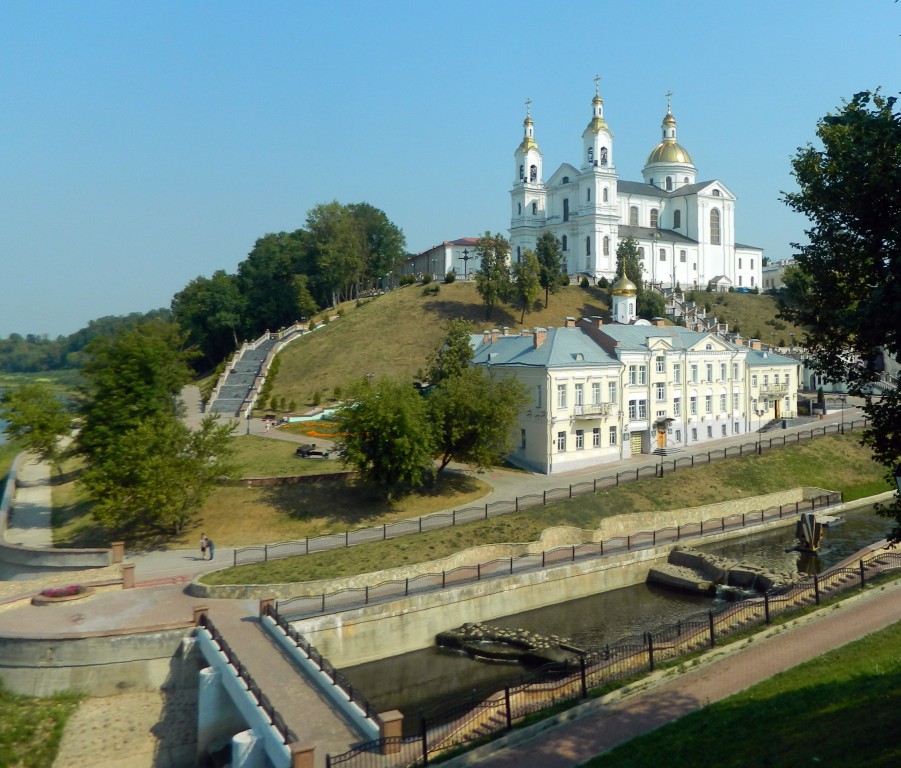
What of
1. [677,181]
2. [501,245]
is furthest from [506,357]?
[677,181]

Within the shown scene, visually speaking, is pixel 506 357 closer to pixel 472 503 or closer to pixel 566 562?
pixel 472 503

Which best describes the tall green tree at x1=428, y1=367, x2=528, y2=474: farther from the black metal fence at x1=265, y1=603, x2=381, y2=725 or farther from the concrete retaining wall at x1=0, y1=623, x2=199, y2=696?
the concrete retaining wall at x1=0, y1=623, x2=199, y2=696

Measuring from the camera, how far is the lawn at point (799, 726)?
467 inches

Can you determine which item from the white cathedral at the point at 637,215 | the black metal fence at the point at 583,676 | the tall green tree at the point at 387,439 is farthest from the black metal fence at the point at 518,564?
the white cathedral at the point at 637,215

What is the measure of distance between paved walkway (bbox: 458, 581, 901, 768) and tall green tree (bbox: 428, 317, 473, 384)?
27.3 m

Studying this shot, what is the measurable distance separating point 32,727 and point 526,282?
5993cm

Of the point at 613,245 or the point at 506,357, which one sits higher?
the point at 613,245

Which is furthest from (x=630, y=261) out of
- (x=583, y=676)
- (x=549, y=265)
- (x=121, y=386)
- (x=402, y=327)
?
(x=583, y=676)

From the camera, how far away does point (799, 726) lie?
13461 mm

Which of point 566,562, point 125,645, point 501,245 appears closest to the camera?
point 125,645

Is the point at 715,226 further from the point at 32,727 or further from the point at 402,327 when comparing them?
the point at 32,727

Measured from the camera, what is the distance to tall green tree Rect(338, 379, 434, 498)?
112 ft

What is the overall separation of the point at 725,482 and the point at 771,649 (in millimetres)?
24275

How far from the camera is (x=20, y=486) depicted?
4534cm
